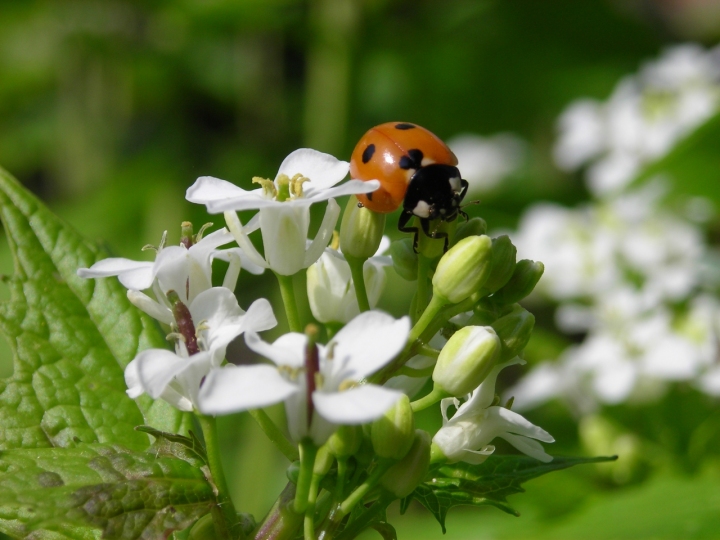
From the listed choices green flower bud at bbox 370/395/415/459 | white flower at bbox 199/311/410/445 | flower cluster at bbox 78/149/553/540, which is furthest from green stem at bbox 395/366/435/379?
white flower at bbox 199/311/410/445

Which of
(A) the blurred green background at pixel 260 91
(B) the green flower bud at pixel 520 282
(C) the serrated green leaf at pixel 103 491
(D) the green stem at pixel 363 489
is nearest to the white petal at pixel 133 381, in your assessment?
(C) the serrated green leaf at pixel 103 491

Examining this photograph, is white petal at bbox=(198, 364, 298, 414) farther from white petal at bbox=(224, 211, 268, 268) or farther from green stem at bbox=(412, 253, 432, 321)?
green stem at bbox=(412, 253, 432, 321)

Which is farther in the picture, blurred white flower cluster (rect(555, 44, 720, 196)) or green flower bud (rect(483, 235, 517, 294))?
blurred white flower cluster (rect(555, 44, 720, 196))

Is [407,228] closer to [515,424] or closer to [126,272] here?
[515,424]

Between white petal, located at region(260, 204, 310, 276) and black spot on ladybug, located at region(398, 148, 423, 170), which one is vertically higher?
black spot on ladybug, located at region(398, 148, 423, 170)

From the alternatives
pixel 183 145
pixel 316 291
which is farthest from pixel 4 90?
pixel 316 291

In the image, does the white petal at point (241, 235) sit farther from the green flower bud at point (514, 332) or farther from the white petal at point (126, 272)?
the green flower bud at point (514, 332)
